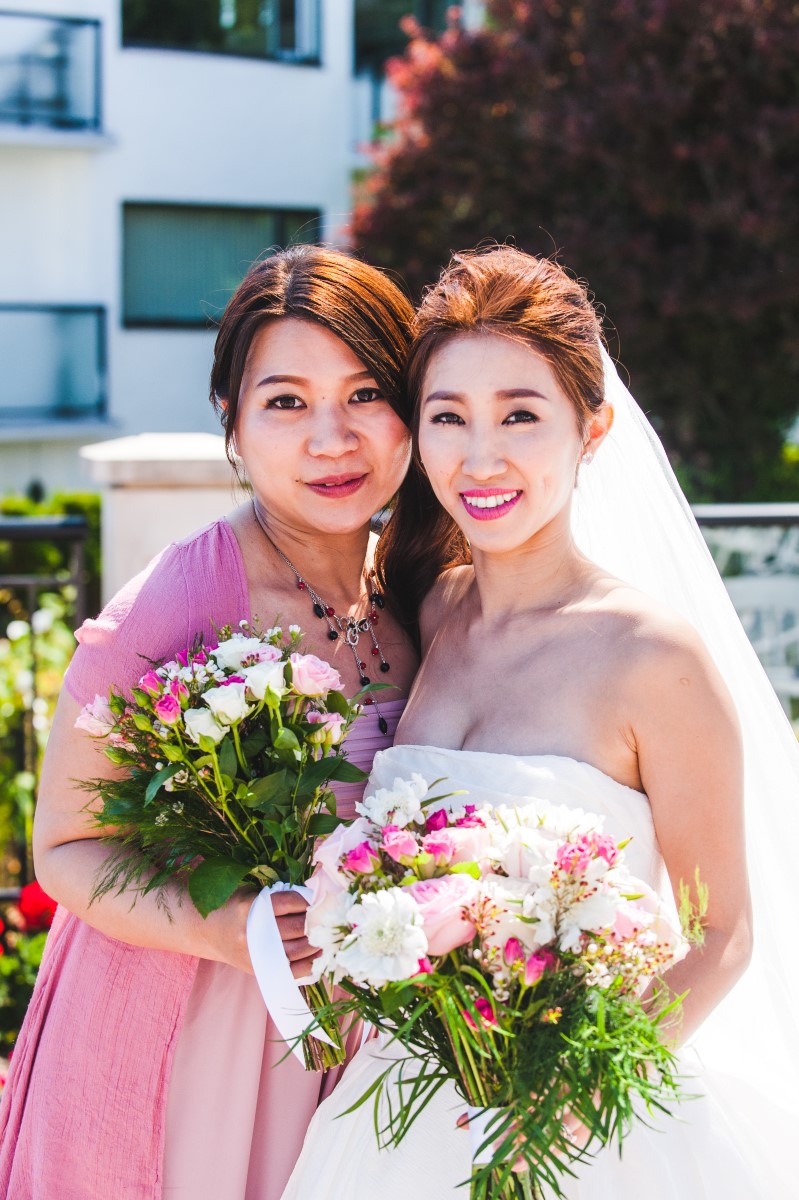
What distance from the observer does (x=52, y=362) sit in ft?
52.4

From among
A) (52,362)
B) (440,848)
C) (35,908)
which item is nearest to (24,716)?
(35,908)

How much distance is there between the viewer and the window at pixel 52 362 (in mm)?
15750

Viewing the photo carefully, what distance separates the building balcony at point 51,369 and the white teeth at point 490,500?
1399cm

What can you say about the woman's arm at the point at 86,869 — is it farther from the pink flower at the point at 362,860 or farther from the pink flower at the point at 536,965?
the pink flower at the point at 536,965

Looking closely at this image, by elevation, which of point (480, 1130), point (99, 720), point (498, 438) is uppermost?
point (498, 438)

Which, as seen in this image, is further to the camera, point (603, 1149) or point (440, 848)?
point (603, 1149)

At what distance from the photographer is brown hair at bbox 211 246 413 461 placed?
2467mm

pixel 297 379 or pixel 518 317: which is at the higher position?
pixel 518 317

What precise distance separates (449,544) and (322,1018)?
1316 mm

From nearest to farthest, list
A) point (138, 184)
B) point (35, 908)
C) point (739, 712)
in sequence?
point (739, 712), point (35, 908), point (138, 184)

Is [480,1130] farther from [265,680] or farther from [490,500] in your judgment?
[490,500]

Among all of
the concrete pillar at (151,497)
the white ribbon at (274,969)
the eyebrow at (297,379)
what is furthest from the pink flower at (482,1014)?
the concrete pillar at (151,497)

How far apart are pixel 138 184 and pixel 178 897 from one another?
14948 millimetres

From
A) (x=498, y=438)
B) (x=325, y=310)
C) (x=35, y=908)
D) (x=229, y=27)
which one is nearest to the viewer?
(x=498, y=438)
